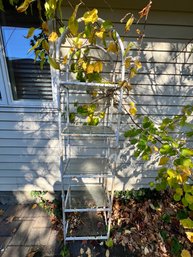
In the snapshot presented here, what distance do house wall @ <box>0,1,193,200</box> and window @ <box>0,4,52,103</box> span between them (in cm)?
19

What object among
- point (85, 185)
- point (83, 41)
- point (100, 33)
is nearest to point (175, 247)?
point (85, 185)

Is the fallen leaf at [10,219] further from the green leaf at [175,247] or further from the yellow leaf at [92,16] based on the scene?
the yellow leaf at [92,16]

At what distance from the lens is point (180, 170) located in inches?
45.6

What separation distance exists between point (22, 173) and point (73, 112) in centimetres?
109

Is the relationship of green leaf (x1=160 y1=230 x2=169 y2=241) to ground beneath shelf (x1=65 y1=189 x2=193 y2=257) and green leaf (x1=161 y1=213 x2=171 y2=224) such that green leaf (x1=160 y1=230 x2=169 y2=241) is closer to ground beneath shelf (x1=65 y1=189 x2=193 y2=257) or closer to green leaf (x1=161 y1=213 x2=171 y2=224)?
ground beneath shelf (x1=65 y1=189 x2=193 y2=257)

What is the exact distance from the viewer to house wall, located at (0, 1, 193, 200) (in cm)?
167

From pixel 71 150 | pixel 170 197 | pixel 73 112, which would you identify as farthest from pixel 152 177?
pixel 73 112

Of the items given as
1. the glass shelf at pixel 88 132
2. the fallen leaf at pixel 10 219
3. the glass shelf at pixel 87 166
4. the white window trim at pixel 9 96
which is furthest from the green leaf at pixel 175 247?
the white window trim at pixel 9 96

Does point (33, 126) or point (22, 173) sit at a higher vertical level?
point (33, 126)

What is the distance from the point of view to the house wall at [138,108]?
167 centimetres

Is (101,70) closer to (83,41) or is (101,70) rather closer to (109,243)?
(83,41)

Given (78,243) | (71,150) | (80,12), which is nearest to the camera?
(80,12)

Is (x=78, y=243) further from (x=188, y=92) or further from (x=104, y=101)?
(x=188, y=92)

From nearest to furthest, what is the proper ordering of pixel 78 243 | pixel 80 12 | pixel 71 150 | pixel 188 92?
pixel 80 12 < pixel 78 243 < pixel 188 92 < pixel 71 150
